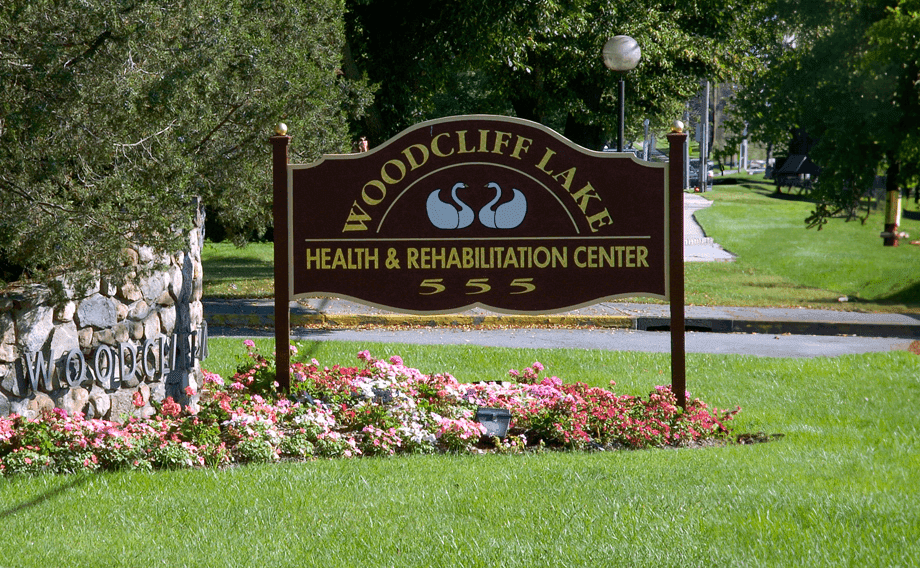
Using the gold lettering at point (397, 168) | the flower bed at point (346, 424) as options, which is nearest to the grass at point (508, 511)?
the flower bed at point (346, 424)

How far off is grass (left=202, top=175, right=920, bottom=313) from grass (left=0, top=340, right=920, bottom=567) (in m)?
1.19

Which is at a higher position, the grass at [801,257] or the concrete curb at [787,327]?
the grass at [801,257]

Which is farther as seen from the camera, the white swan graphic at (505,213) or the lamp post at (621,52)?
the lamp post at (621,52)

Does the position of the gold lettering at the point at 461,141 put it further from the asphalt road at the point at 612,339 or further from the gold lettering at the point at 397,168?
the asphalt road at the point at 612,339

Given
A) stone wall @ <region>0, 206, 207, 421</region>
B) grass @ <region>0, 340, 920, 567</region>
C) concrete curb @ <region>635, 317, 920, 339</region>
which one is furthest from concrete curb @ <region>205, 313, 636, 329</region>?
grass @ <region>0, 340, 920, 567</region>

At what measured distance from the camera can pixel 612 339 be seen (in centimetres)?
1141

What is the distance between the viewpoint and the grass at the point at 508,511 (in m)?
3.86

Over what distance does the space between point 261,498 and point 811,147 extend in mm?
3224

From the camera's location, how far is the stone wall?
533 centimetres

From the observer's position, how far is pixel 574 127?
2284 centimetres

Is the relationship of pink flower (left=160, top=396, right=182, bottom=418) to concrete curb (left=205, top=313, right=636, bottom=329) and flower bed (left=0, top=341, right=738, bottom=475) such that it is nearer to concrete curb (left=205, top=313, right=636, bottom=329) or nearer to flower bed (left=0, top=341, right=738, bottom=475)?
flower bed (left=0, top=341, right=738, bottom=475)

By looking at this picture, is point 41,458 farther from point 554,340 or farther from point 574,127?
point 574,127

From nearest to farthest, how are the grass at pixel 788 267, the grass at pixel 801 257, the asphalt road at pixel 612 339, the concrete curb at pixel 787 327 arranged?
the grass at pixel 801 257 < the grass at pixel 788 267 < the asphalt road at pixel 612 339 < the concrete curb at pixel 787 327

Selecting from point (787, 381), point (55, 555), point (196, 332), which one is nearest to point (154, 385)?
point (196, 332)
